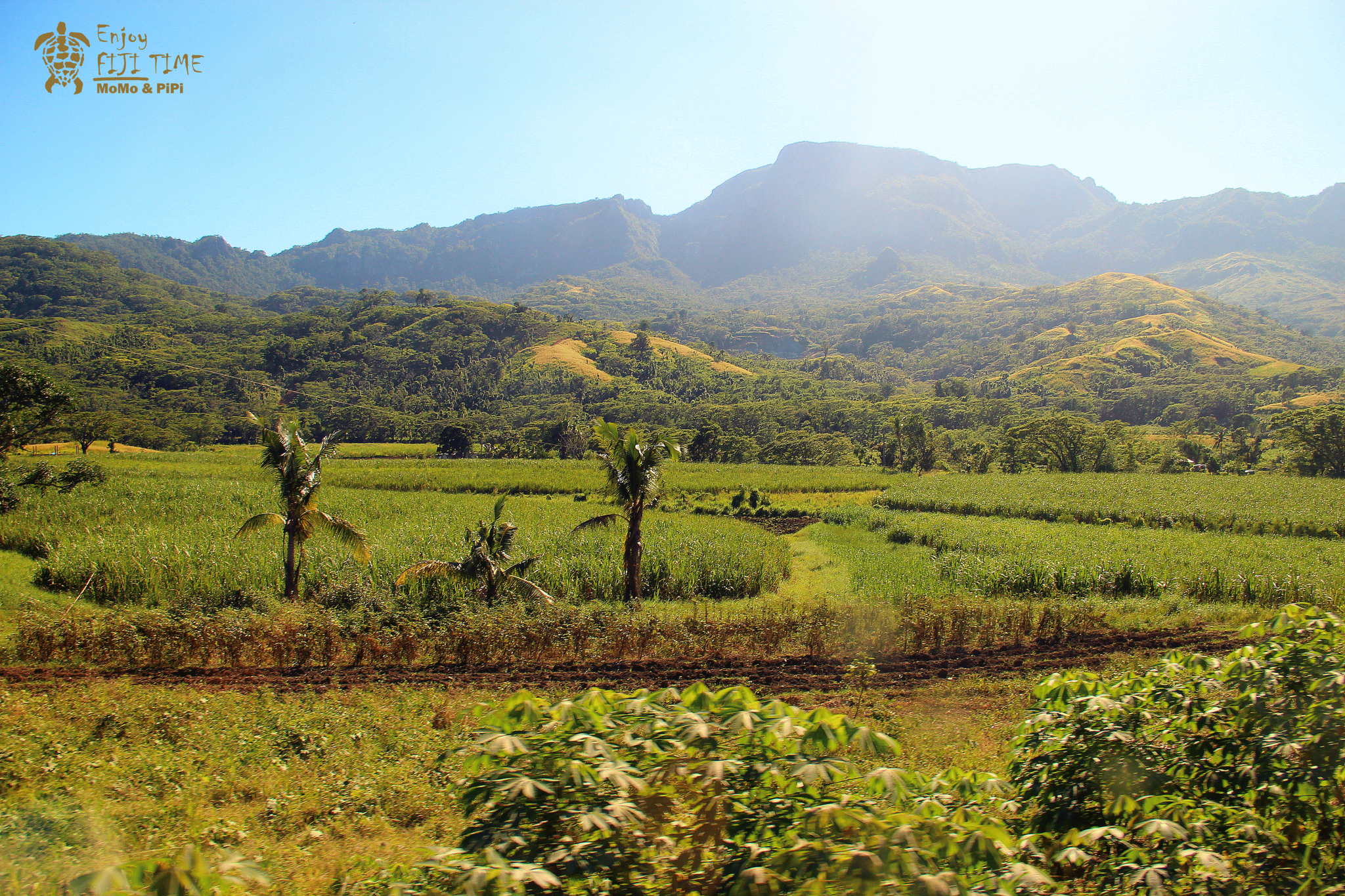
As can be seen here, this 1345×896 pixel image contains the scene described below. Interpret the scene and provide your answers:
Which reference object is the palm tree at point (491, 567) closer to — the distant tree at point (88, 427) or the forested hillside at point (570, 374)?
the forested hillside at point (570, 374)

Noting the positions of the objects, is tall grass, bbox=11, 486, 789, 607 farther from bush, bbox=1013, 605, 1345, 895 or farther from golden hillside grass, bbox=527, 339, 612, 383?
golden hillside grass, bbox=527, 339, 612, 383

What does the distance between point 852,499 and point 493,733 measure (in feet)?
131

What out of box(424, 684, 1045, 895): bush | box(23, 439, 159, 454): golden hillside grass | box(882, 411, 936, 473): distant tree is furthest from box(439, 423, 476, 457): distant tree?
box(424, 684, 1045, 895): bush

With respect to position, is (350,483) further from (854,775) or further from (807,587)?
(854,775)

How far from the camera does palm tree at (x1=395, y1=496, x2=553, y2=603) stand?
41.9 ft

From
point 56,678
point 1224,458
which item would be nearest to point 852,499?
point 56,678

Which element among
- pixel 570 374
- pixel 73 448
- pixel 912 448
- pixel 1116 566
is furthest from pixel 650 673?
pixel 570 374

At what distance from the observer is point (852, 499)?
40250 millimetres

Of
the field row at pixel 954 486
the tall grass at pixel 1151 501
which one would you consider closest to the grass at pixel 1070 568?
the tall grass at pixel 1151 501

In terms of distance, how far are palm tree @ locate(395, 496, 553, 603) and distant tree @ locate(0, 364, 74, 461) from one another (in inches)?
669

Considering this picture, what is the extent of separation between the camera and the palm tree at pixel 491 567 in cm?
1277

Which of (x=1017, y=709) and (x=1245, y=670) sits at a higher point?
(x=1245, y=670)

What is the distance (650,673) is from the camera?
11031 millimetres

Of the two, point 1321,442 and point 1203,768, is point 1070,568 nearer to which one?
point 1203,768
